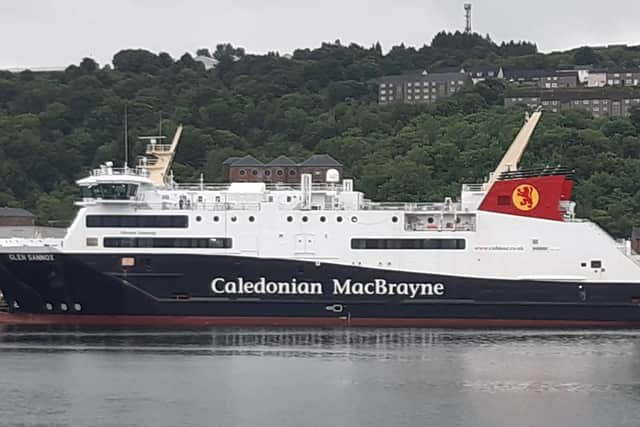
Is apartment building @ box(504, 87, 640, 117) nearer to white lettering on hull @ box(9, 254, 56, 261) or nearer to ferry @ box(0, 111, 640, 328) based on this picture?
ferry @ box(0, 111, 640, 328)

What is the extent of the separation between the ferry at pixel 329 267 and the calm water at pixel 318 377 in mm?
984

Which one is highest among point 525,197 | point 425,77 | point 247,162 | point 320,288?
point 425,77

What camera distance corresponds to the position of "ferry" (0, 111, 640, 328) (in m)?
43.0

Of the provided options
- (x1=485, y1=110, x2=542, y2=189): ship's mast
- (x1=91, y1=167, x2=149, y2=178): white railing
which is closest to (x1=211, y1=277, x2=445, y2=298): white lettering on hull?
(x1=485, y1=110, x2=542, y2=189): ship's mast

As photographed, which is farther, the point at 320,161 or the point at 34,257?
the point at 320,161

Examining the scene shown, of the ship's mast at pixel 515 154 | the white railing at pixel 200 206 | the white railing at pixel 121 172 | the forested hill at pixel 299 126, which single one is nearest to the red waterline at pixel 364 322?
the white railing at pixel 200 206

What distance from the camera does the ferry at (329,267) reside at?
42969mm

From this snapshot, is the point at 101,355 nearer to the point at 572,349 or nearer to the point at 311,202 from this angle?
the point at 311,202

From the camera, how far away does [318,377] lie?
3475 centimetres

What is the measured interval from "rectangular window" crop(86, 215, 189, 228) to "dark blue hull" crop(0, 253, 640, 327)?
952 millimetres

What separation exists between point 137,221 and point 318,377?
1086 cm

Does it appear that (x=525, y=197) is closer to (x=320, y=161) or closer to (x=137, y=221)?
(x=137, y=221)

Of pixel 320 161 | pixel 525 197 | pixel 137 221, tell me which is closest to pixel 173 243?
pixel 137 221

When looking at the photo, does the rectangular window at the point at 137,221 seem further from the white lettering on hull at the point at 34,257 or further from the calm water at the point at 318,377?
the calm water at the point at 318,377
